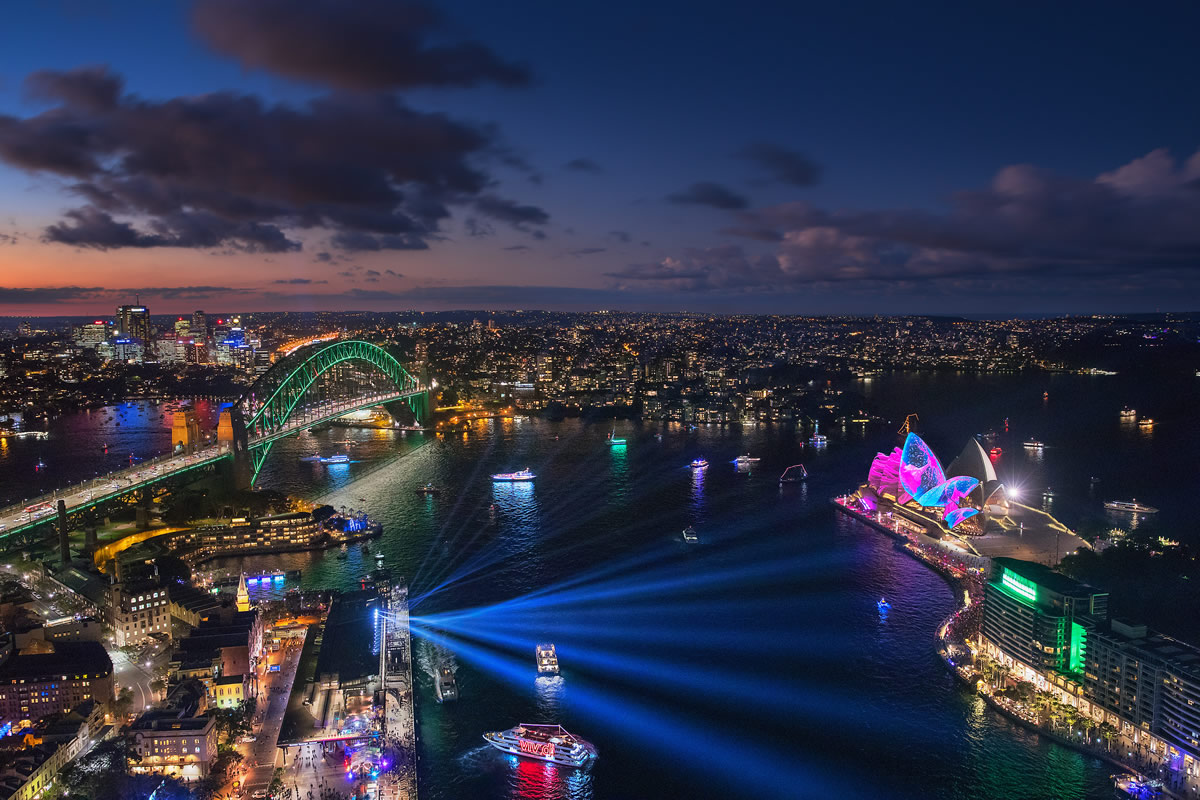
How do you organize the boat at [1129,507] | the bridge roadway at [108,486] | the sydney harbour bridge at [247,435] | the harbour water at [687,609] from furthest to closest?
the boat at [1129,507] < the sydney harbour bridge at [247,435] < the bridge roadway at [108,486] < the harbour water at [687,609]

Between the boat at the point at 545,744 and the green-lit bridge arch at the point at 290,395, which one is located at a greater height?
the green-lit bridge arch at the point at 290,395

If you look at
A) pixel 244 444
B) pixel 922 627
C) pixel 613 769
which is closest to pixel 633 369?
pixel 244 444

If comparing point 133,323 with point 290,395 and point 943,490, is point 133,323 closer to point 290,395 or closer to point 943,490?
point 290,395

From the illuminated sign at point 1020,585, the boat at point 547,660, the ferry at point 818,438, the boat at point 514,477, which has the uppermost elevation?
the illuminated sign at point 1020,585

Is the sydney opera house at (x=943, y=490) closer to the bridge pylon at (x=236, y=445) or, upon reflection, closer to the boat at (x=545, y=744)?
the boat at (x=545, y=744)

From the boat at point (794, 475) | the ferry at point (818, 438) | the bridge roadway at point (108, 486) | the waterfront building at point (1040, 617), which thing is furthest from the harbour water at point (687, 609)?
the bridge roadway at point (108, 486)

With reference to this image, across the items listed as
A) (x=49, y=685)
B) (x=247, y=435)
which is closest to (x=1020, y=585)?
(x=49, y=685)
